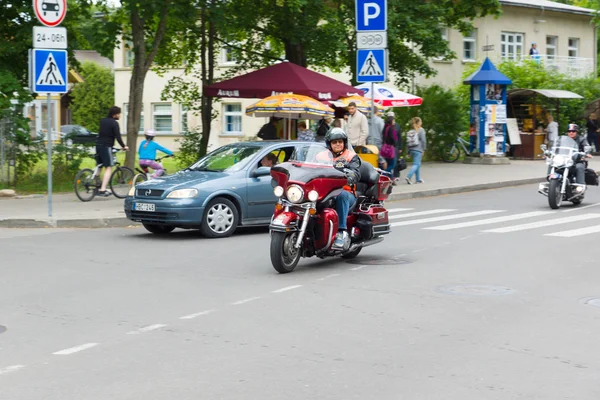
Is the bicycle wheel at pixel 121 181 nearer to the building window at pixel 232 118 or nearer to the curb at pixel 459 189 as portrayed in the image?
the curb at pixel 459 189

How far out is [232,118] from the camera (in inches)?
2116

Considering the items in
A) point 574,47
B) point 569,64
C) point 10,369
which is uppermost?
point 574,47

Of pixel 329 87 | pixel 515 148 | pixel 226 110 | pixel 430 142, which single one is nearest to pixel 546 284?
pixel 329 87

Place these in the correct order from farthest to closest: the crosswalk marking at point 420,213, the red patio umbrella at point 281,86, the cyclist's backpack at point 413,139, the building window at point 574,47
Result: the building window at point 574,47 < the cyclist's backpack at point 413,139 < the red patio umbrella at point 281,86 < the crosswalk marking at point 420,213

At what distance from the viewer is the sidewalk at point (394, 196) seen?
623 inches

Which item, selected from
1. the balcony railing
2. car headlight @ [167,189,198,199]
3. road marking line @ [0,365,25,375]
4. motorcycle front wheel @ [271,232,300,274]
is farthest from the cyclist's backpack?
the balcony railing

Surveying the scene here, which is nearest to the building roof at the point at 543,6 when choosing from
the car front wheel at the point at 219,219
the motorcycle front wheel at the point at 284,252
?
the car front wheel at the point at 219,219

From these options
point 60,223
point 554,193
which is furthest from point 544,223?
point 60,223

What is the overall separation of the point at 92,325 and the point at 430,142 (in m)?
26.4

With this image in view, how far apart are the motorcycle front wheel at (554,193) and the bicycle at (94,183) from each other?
8.40m

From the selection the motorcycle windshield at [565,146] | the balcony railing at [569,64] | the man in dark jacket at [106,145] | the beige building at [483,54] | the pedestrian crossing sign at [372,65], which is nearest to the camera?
the motorcycle windshield at [565,146]

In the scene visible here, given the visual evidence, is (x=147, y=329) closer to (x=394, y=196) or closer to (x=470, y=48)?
(x=394, y=196)

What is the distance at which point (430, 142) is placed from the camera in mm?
33188

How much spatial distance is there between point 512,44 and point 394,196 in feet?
109
